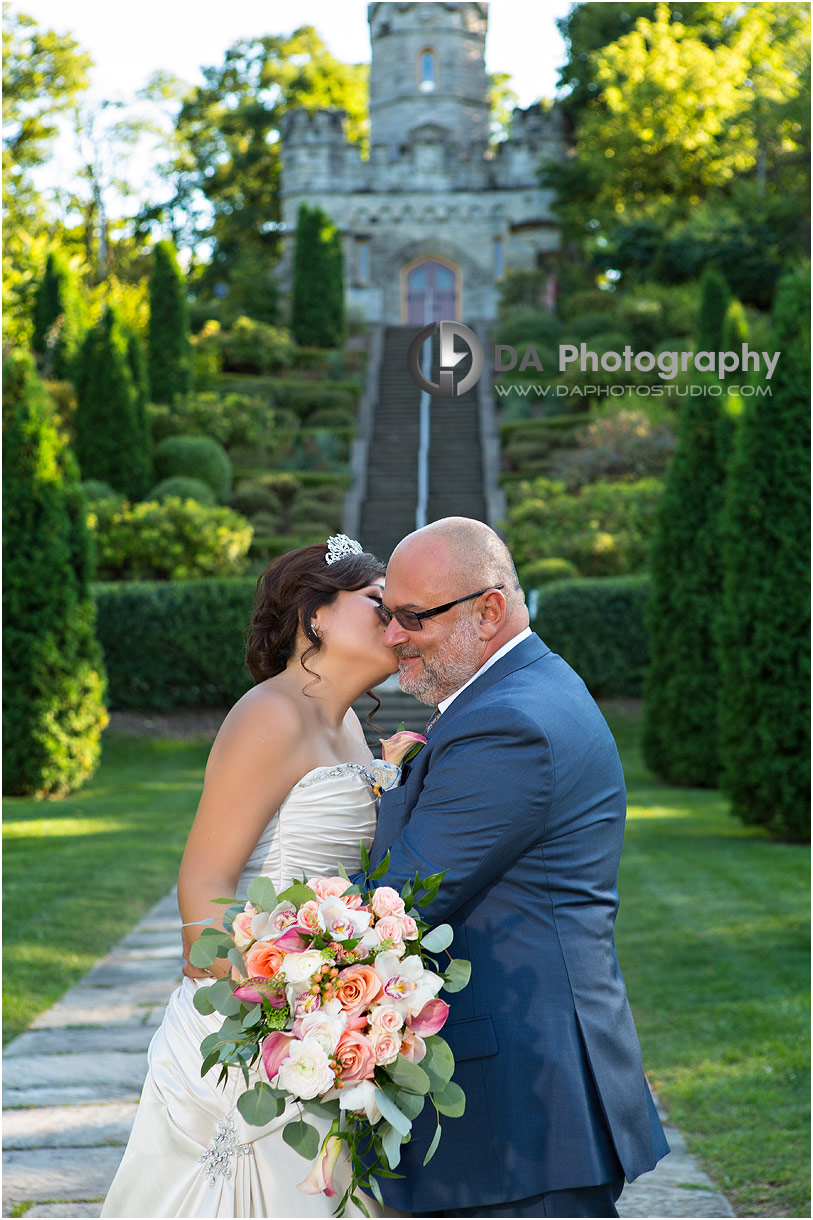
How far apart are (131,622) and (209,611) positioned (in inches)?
43.7

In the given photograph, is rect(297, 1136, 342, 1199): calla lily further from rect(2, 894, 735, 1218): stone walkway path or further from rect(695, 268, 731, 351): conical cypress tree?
rect(695, 268, 731, 351): conical cypress tree

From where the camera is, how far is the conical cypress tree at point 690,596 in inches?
481

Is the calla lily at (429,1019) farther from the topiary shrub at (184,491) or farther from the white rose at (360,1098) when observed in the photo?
the topiary shrub at (184,491)

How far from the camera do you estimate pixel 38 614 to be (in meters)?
11.7

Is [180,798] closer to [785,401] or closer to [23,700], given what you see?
[23,700]

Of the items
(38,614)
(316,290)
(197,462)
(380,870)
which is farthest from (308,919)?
(316,290)

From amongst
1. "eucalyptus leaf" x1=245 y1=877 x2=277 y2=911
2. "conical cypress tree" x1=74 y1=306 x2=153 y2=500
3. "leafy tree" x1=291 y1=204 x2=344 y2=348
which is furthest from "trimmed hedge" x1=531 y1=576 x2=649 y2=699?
"leafy tree" x1=291 y1=204 x2=344 y2=348

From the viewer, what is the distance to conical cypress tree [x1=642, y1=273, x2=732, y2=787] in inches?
481

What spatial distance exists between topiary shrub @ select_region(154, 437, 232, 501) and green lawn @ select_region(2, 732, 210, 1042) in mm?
8925

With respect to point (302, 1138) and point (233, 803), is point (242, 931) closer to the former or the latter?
point (302, 1138)

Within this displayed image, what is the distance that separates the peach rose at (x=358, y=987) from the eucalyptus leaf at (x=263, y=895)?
181mm

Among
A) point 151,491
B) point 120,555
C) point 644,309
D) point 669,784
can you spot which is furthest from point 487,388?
point 669,784

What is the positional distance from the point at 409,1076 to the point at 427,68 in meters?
41.7

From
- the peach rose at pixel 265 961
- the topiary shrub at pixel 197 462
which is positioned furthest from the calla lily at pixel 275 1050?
the topiary shrub at pixel 197 462
